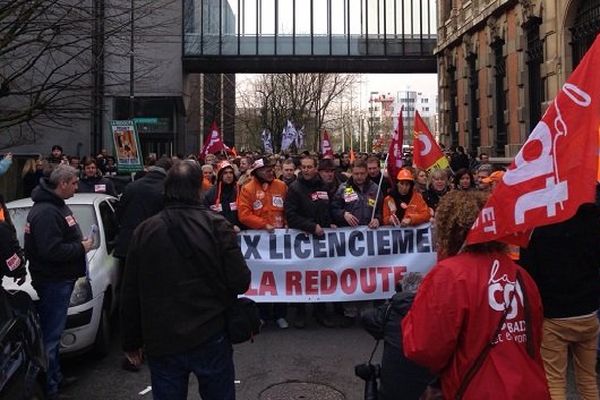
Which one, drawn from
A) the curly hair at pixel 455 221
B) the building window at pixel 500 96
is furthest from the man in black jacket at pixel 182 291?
the building window at pixel 500 96

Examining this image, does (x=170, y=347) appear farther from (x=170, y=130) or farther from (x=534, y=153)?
(x=170, y=130)

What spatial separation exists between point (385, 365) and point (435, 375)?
0.37 m

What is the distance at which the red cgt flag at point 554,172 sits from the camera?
7.91 feet

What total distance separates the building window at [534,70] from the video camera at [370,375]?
52.2ft

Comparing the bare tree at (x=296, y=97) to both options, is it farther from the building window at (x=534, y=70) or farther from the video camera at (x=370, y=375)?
the video camera at (x=370, y=375)

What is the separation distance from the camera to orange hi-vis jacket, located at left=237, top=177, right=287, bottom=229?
7.43 metres

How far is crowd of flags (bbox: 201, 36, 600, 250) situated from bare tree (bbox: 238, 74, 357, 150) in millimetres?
44478

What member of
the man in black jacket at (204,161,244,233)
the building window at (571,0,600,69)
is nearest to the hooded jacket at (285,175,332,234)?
the man in black jacket at (204,161,244,233)

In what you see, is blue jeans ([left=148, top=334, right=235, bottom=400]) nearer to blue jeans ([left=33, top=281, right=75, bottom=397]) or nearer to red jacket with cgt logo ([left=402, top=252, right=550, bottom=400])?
red jacket with cgt logo ([left=402, top=252, right=550, bottom=400])

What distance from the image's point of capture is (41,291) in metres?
4.81

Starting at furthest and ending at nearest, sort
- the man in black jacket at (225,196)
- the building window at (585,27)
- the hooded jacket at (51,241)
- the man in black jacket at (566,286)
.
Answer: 1. the building window at (585,27)
2. the man in black jacket at (225,196)
3. the hooded jacket at (51,241)
4. the man in black jacket at (566,286)

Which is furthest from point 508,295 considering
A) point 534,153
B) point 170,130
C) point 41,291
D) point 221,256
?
point 170,130

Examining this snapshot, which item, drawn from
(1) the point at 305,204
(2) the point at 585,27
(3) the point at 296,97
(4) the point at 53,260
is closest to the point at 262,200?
(1) the point at 305,204

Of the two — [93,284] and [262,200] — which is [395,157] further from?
[93,284]
